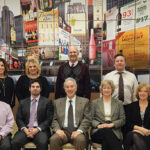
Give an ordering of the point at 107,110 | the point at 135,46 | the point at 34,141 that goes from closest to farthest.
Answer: the point at 34,141
the point at 107,110
the point at 135,46

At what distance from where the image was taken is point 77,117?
2633 mm

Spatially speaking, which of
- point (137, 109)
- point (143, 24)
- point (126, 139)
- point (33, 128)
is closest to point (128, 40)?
point (143, 24)

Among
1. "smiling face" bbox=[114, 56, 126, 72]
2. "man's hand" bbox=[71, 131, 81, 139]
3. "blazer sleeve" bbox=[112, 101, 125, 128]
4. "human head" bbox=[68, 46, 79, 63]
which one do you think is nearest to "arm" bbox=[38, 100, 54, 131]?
"man's hand" bbox=[71, 131, 81, 139]

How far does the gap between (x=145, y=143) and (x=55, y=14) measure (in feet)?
9.77

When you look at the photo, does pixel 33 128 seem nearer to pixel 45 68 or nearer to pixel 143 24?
pixel 45 68

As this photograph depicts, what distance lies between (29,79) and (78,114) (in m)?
0.93

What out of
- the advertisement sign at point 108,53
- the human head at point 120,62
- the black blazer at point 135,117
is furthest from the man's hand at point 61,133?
the advertisement sign at point 108,53

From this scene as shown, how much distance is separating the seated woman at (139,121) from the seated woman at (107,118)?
0.11 meters

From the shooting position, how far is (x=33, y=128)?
2.57m

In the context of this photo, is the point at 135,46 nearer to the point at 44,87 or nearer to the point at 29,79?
the point at 44,87

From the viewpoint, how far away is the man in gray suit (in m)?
2.42

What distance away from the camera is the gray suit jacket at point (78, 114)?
259 cm

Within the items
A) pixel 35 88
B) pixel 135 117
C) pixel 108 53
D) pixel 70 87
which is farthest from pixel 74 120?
pixel 108 53

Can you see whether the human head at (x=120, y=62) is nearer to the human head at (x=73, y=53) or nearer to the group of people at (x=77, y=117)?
the group of people at (x=77, y=117)
